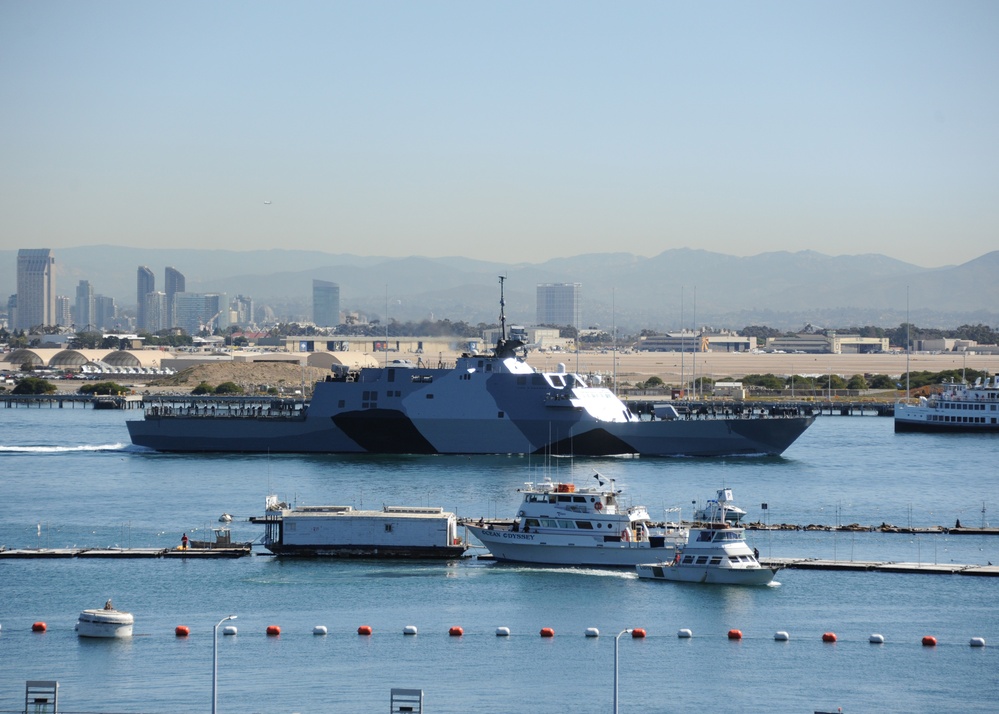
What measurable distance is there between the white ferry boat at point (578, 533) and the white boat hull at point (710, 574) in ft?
2.73

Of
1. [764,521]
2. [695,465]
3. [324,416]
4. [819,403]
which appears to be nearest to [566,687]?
[764,521]

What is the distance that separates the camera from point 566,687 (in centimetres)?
2384

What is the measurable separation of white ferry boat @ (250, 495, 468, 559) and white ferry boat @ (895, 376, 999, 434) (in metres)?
47.7

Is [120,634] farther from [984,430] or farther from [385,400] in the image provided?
[984,430]

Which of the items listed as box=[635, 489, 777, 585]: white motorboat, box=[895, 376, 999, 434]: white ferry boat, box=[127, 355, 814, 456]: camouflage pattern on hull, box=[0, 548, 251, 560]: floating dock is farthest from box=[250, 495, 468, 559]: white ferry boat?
box=[895, 376, 999, 434]: white ferry boat

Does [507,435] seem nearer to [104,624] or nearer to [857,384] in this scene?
[104,624]

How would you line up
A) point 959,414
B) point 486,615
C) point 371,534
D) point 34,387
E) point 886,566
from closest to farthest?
point 486,615 → point 886,566 → point 371,534 → point 959,414 → point 34,387

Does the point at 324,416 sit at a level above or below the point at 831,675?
above

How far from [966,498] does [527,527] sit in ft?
60.0

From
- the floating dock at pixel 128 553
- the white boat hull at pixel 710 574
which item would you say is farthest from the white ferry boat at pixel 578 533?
the floating dock at pixel 128 553

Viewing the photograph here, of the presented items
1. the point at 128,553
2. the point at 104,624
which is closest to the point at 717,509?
the point at 128,553

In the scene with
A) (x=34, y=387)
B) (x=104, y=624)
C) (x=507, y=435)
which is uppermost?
(x=34, y=387)

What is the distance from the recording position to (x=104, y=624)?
2689 centimetres

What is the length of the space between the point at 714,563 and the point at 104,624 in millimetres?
13337
